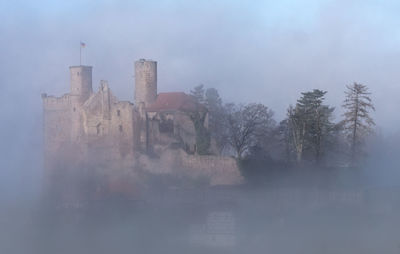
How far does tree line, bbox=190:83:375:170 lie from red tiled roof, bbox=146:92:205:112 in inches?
85.7

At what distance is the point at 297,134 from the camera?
44219mm

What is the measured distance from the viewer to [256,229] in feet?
117

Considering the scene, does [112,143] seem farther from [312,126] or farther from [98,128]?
[312,126]

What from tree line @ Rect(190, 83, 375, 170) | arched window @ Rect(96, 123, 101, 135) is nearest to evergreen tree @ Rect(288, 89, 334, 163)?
tree line @ Rect(190, 83, 375, 170)

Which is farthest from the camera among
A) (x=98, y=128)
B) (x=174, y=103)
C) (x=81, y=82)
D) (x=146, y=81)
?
(x=146, y=81)

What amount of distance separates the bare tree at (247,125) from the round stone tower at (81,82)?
10.1m

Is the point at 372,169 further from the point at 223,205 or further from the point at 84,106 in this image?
the point at 84,106

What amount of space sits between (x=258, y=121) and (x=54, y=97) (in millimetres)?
13064

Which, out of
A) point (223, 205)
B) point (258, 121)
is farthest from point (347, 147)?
point (223, 205)

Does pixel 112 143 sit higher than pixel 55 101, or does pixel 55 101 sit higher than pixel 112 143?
pixel 55 101

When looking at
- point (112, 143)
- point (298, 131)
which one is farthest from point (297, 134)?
point (112, 143)

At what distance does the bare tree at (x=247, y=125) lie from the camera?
47531 millimetres

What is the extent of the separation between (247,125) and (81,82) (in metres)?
11.4

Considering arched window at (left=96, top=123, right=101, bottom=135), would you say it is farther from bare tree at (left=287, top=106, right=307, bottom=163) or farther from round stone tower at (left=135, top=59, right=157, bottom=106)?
bare tree at (left=287, top=106, right=307, bottom=163)
